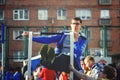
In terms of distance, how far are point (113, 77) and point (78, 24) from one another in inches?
48.9

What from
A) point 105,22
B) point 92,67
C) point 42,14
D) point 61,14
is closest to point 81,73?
point 92,67

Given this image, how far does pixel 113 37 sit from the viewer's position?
40.8 metres

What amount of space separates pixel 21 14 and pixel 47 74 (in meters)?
38.0

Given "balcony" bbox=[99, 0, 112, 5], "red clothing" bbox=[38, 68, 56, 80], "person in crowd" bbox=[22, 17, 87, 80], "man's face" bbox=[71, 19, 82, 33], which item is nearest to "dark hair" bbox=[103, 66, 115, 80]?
"person in crowd" bbox=[22, 17, 87, 80]

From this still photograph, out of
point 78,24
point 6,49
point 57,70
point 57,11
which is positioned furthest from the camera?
point 57,11

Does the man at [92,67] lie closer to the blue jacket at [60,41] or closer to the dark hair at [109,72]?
the blue jacket at [60,41]

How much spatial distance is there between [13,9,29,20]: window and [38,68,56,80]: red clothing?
120ft

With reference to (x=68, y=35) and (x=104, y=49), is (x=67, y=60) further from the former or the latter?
(x=104, y=49)

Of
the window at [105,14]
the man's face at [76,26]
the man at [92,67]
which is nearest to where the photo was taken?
the man's face at [76,26]

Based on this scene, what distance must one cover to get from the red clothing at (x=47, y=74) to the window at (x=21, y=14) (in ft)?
120

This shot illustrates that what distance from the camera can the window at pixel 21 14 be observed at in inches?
1702

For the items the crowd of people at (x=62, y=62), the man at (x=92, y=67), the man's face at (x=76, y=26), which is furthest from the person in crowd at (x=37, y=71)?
the man at (x=92, y=67)

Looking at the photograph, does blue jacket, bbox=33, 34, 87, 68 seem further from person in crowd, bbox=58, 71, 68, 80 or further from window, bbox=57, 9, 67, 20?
window, bbox=57, 9, 67, 20

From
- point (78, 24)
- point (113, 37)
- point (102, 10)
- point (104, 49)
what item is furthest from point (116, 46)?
point (78, 24)
